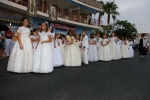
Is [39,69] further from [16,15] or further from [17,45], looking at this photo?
[16,15]

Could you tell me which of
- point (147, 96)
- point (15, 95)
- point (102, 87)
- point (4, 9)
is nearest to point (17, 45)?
point (15, 95)

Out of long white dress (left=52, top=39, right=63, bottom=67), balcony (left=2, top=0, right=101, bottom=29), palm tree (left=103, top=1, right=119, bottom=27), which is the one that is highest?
palm tree (left=103, top=1, right=119, bottom=27)

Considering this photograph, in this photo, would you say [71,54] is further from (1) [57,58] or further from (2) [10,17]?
(2) [10,17]

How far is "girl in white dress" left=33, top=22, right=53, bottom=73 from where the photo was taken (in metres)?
6.61

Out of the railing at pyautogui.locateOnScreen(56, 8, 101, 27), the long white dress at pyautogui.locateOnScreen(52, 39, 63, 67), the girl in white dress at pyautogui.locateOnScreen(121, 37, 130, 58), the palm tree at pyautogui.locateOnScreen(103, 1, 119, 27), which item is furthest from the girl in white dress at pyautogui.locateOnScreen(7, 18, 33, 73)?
the palm tree at pyautogui.locateOnScreen(103, 1, 119, 27)

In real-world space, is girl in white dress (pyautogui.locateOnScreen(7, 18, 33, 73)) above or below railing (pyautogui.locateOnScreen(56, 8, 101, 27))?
below

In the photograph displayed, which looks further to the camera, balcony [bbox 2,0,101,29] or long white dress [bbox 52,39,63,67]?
balcony [bbox 2,0,101,29]

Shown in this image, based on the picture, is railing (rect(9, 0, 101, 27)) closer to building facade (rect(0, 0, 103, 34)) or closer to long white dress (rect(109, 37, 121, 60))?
building facade (rect(0, 0, 103, 34))

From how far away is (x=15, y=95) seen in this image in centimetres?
378

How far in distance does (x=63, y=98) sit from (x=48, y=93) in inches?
19.5

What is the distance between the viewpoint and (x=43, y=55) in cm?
670

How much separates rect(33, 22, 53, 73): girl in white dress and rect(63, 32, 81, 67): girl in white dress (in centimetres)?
250

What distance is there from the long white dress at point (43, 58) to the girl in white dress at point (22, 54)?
0.23 meters

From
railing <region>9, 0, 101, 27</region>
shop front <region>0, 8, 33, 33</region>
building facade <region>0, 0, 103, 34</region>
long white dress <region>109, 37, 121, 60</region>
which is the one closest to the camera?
long white dress <region>109, 37, 121, 60</region>
